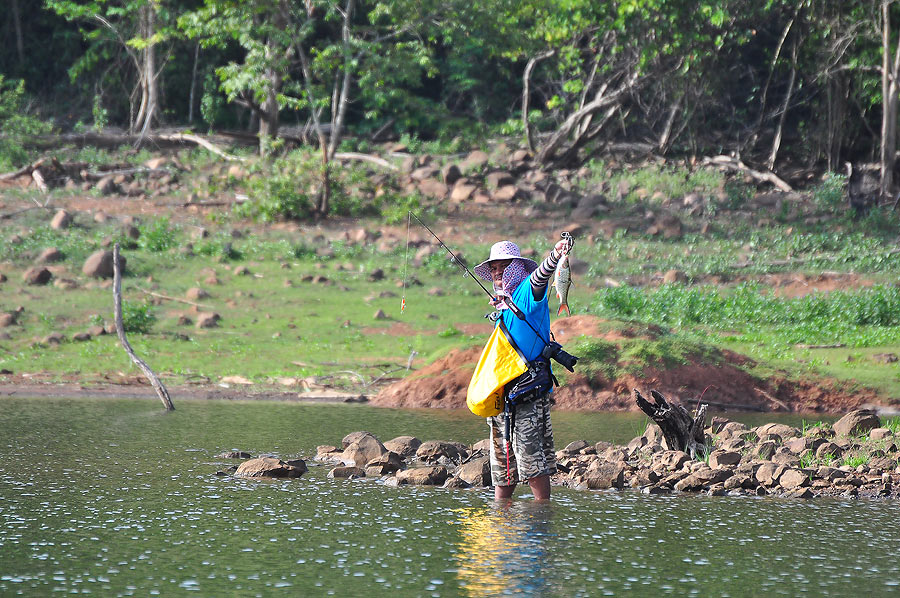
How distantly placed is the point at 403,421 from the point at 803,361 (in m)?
5.15

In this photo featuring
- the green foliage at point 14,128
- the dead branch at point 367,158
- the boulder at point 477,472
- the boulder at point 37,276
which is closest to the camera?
the boulder at point 477,472

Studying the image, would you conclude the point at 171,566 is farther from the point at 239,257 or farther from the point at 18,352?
→ the point at 239,257

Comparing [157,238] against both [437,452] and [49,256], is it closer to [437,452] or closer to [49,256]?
[49,256]

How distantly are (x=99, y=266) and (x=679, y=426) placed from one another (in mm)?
11400

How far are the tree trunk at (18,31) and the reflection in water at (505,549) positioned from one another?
25569 mm

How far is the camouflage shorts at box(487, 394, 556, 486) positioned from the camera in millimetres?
6797

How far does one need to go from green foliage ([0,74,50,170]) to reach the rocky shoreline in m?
17.8

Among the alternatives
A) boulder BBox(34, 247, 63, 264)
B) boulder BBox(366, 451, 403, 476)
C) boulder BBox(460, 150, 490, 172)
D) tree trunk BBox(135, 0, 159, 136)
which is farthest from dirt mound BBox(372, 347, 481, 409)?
tree trunk BBox(135, 0, 159, 136)

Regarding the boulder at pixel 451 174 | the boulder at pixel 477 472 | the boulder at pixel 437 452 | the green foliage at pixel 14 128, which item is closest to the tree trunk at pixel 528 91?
the boulder at pixel 451 174

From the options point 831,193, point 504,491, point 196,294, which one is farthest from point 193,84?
point 504,491

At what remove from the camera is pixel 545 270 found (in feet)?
20.9

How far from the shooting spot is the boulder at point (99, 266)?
17.1 metres

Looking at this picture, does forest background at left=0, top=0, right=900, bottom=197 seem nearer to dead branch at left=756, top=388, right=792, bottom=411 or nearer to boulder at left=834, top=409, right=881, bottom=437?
dead branch at left=756, top=388, right=792, bottom=411

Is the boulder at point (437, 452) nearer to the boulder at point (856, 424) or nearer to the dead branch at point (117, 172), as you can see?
the boulder at point (856, 424)
